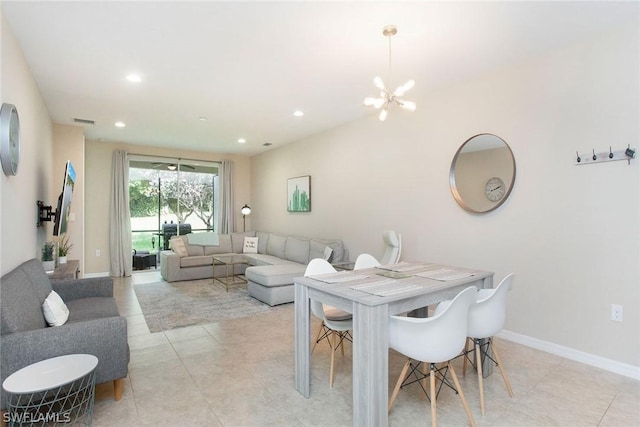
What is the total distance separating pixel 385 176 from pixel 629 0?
2.73 meters

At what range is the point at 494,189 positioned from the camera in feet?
10.8

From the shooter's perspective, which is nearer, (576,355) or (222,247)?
(576,355)

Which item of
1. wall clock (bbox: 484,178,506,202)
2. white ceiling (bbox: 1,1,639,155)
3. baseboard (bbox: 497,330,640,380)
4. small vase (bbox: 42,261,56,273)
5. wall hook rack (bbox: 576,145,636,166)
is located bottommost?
baseboard (bbox: 497,330,640,380)

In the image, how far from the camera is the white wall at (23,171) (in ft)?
7.63

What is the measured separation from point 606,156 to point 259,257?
16.9 feet

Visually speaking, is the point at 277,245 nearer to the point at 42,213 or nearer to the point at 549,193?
the point at 42,213

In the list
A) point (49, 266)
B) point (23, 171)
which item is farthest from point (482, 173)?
point (49, 266)

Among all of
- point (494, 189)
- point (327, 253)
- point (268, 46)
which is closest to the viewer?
point (268, 46)

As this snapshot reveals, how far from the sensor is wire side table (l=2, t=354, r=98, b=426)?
1.57 metres

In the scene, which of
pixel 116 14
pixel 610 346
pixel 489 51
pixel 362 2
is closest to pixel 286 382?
pixel 610 346

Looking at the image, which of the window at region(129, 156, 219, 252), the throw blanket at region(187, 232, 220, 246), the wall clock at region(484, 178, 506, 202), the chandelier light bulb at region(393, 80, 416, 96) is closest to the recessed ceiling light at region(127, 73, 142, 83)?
the chandelier light bulb at region(393, 80, 416, 96)

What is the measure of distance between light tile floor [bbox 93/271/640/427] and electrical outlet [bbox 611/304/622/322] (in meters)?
0.43

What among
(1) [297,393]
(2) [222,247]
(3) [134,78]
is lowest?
(1) [297,393]

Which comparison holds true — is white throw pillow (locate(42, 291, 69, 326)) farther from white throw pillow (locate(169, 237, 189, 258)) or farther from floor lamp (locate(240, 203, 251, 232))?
floor lamp (locate(240, 203, 251, 232))
